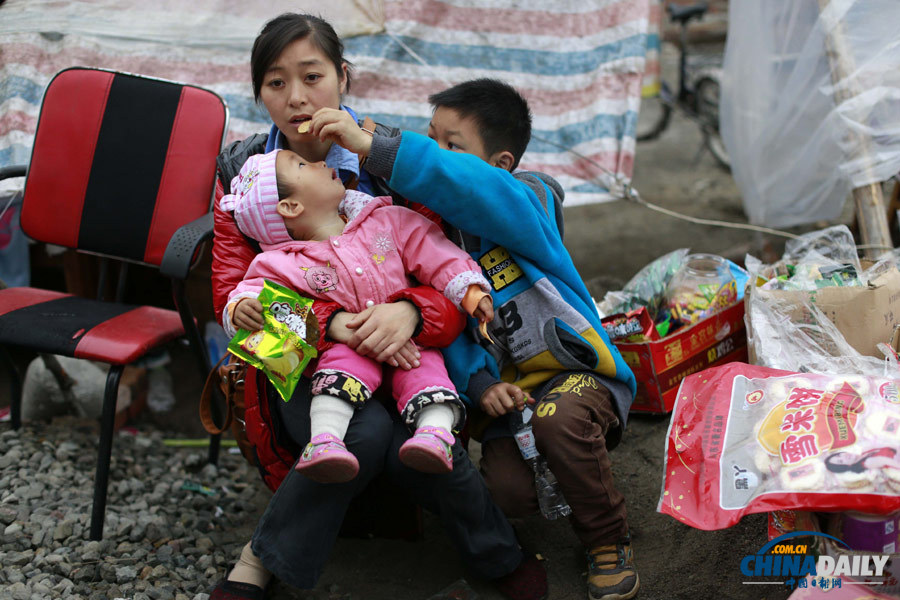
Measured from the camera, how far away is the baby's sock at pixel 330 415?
6.02 feet

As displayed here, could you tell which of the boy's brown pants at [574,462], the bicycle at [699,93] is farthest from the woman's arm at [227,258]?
the bicycle at [699,93]

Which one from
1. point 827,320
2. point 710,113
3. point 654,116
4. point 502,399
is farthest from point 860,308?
point 654,116

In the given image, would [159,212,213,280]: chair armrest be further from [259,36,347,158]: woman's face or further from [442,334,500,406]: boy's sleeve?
[442,334,500,406]: boy's sleeve

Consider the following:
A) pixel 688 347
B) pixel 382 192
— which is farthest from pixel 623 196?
pixel 382 192

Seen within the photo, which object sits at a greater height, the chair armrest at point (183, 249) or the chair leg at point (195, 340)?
the chair armrest at point (183, 249)

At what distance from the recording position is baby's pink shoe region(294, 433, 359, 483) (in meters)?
1.73

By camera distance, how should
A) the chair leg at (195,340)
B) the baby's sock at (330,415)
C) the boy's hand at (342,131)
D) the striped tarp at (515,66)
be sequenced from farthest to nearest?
the striped tarp at (515,66)
the chair leg at (195,340)
the boy's hand at (342,131)
the baby's sock at (330,415)

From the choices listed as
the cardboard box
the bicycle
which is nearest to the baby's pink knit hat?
the cardboard box

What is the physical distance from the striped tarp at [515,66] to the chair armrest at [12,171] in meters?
0.83

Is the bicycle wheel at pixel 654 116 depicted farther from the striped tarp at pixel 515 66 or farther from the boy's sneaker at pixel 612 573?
the boy's sneaker at pixel 612 573

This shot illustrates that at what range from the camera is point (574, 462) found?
198cm

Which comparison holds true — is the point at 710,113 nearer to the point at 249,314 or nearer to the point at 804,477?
the point at 804,477

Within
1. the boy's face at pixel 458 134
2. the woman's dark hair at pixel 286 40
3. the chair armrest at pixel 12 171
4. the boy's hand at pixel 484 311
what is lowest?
the boy's hand at pixel 484 311

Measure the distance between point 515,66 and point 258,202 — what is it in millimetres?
2068
